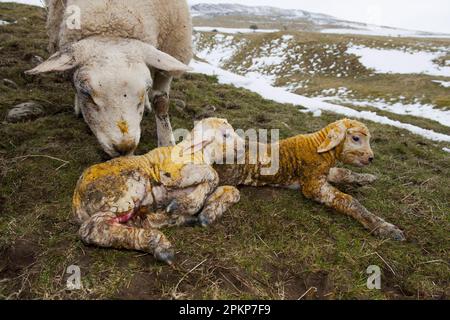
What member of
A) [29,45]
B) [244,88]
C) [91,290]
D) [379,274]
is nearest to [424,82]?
[244,88]

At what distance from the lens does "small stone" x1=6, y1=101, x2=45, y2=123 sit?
20.1 ft

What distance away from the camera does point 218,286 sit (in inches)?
118

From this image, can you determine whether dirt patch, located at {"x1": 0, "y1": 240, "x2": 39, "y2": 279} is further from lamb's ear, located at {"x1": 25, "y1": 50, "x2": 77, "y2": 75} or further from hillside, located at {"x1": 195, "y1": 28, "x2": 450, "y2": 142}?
hillside, located at {"x1": 195, "y1": 28, "x2": 450, "y2": 142}

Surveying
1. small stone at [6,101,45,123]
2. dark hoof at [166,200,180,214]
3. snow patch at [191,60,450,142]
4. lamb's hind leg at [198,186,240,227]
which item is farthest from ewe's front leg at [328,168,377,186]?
snow patch at [191,60,450,142]

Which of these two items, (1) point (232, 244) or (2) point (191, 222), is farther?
(2) point (191, 222)

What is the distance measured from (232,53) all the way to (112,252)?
4276cm

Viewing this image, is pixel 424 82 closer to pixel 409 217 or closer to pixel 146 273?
pixel 409 217

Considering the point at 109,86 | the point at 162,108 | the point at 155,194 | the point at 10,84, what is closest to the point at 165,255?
the point at 155,194

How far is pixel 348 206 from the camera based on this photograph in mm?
4242

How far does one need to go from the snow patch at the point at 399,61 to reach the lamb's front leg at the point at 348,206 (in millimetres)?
25601

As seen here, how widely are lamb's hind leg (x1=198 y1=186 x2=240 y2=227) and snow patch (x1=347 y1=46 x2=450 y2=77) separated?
26.5m

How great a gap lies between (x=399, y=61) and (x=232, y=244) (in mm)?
31495

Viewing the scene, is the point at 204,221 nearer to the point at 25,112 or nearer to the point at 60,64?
the point at 60,64

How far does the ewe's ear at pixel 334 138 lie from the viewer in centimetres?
446
